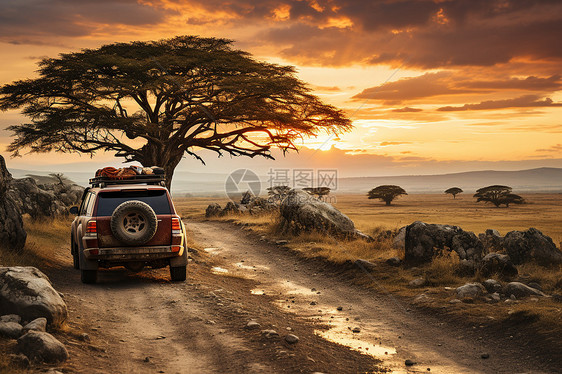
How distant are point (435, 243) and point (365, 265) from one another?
213cm

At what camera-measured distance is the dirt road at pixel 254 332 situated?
737 centimetres

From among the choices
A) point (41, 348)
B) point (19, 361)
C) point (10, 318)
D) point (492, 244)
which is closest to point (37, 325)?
point (10, 318)

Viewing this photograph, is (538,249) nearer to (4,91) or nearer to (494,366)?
(494,366)

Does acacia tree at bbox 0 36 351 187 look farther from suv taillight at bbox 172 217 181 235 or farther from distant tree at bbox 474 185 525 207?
distant tree at bbox 474 185 525 207

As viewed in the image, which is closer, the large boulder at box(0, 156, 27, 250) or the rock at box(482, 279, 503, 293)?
the rock at box(482, 279, 503, 293)

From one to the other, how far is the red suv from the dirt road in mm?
584

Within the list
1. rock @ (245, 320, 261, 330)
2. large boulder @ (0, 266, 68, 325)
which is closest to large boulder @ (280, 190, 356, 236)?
rock @ (245, 320, 261, 330)

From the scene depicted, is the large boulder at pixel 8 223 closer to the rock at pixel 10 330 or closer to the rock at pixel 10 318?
the rock at pixel 10 318

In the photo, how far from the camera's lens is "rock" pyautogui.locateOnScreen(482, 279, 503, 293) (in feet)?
39.1

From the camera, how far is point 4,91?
31.8 m

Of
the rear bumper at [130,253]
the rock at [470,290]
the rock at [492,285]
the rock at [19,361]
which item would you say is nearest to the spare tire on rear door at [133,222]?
the rear bumper at [130,253]

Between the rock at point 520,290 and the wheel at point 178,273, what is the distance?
287 inches

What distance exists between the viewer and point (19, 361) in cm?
649

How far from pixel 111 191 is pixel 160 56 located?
20.6 metres
